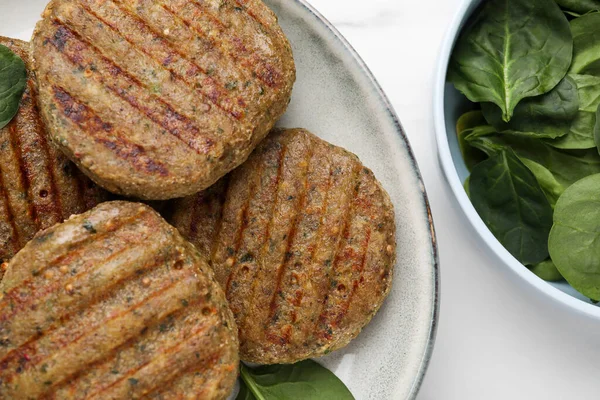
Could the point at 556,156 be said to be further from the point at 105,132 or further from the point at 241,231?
the point at 105,132

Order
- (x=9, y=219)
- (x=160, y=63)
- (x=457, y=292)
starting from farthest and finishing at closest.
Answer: (x=457, y=292) → (x=9, y=219) → (x=160, y=63)

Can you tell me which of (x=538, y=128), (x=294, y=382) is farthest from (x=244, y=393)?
(x=538, y=128)

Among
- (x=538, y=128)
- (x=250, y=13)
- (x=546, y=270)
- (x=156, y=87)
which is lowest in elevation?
(x=546, y=270)

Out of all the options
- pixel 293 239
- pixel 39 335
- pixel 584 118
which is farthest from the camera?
pixel 584 118

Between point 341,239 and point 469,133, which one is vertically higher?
point 469,133

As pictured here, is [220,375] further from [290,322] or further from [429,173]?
[429,173]

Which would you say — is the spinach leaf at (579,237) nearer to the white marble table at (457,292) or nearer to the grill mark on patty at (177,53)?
the white marble table at (457,292)

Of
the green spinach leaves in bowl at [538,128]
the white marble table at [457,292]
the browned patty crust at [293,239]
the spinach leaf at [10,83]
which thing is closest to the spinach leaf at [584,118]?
the green spinach leaves in bowl at [538,128]
